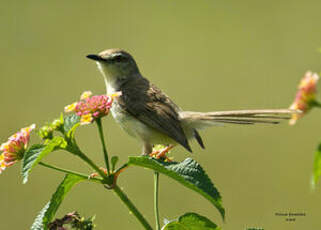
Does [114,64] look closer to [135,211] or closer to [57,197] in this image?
[57,197]

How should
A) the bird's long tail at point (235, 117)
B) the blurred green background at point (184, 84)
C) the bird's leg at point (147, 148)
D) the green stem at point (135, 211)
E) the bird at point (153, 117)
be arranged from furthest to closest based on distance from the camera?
1. the blurred green background at point (184, 84)
2. the bird's leg at point (147, 148)
3. the bird at point (153, 117)
4. the bird's long tail at point (235, 117)
5. the green stem at point (135, 211)

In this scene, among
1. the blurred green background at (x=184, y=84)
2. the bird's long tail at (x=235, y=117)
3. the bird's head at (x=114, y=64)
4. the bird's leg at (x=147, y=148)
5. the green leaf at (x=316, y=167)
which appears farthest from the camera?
the blurred green background at (x=184, y=84)

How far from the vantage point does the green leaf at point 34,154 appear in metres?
2.16

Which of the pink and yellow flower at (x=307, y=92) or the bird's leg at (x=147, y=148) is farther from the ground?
the pink and yellow flower at (x=307, y=92)

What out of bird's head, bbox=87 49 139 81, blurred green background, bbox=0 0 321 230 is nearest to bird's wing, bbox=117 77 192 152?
bird's head, bbox=87 49 139 81

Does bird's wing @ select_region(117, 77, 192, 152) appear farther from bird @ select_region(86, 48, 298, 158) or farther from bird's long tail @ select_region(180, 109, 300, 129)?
bird's long tail @ select_region(180, 109, 300, 129)

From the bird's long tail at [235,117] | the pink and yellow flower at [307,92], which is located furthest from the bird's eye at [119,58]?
the pink and yellow flower at [307,92]

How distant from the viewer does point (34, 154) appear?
2201 millimetres

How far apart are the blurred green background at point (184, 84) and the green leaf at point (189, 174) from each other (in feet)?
19.3

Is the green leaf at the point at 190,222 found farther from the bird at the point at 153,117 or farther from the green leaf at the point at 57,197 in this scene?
the bird at the point at 153,117

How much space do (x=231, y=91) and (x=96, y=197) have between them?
434cm

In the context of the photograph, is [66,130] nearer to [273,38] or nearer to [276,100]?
[276,100]

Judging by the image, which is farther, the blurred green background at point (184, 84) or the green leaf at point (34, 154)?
the blurred green background at point (184, 84)

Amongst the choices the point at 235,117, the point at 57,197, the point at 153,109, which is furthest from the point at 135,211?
the point at 153,109
